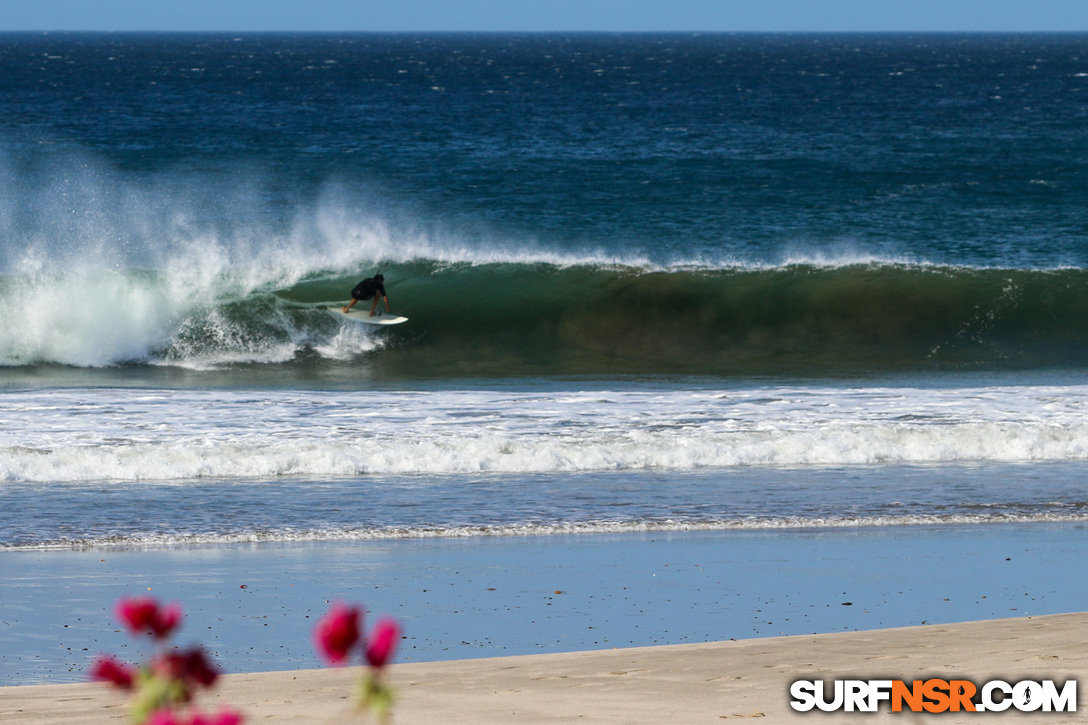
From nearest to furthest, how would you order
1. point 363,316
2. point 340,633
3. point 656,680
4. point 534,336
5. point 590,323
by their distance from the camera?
point 340,633 → point 656,680 → point 363,316 → point 534,336 → point 590,323

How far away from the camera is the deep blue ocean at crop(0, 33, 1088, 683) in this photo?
9.71 meters

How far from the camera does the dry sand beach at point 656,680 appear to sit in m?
4.99

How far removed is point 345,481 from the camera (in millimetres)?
10242

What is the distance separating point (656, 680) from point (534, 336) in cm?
1506

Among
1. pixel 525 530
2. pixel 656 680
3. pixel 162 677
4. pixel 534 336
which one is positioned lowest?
pixel 534 336

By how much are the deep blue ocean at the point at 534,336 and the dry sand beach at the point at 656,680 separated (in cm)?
274

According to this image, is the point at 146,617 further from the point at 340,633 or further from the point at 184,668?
the point at 340,633

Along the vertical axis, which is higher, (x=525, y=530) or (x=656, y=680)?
(x=656, y=680)

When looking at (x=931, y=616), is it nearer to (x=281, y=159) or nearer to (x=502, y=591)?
(x=502, y=591)

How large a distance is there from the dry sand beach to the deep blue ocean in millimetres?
2745

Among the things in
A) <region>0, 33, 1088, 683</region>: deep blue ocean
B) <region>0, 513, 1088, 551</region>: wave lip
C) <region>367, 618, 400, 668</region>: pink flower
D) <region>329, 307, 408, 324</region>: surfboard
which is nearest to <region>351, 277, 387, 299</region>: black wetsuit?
<region>329, 307, 408, 324</region>: surfboard

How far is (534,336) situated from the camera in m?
20.4

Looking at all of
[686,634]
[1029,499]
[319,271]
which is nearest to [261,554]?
[686,634]

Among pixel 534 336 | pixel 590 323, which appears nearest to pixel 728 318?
pixel 590 323
